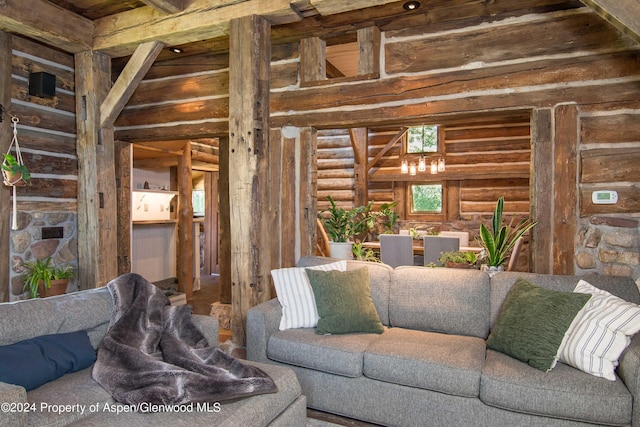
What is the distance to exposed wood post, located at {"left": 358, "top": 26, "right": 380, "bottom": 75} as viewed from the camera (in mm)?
3678

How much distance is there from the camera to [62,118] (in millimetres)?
4199

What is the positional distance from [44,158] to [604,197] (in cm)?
476

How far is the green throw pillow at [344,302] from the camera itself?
280cm

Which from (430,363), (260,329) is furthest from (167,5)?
(430,363)

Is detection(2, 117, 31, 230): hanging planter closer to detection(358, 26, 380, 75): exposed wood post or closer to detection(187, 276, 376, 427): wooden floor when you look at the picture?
detection(187, 276, 376, 427): wooden floor

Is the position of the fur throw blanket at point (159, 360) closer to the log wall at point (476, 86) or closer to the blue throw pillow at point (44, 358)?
the blue throw pillow at point (44, 358)

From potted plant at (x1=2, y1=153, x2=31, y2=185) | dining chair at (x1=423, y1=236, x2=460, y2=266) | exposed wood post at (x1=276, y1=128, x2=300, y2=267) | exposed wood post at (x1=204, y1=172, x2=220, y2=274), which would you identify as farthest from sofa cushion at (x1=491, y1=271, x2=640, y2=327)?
Answer: exposed wood post at (x1=204, y1=172, x2=220, y2=274)

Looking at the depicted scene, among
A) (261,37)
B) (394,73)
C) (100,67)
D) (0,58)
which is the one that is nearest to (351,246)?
(394,73)

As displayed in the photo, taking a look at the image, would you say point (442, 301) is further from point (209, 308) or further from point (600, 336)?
point (209, 308)

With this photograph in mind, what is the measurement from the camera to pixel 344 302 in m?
2.85

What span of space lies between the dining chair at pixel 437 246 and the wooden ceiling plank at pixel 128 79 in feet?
11.8

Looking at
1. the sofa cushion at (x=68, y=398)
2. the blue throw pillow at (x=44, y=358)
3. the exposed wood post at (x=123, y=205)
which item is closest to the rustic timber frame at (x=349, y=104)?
the exposed wood post at (x=123, y=205)

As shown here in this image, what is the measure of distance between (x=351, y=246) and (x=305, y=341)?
7.72 feet

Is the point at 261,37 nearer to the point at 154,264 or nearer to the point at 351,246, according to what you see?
the point at 351,246
